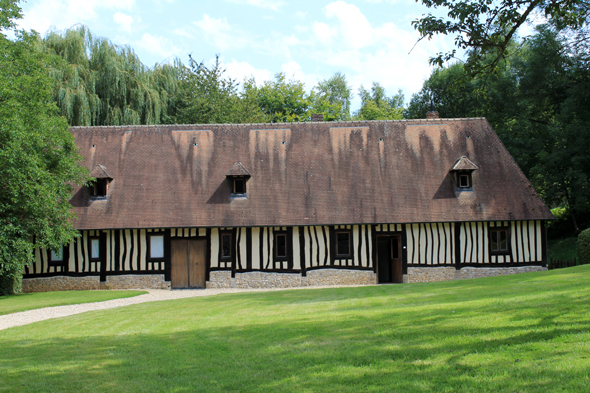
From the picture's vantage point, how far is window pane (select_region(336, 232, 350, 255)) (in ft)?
57.1

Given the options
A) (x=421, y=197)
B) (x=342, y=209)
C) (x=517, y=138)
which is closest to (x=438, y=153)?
(x=421, y=197)

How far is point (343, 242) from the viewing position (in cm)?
1744

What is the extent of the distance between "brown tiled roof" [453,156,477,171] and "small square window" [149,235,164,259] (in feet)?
35.3

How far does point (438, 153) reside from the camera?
19.1m

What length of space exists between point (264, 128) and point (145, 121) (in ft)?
29.0

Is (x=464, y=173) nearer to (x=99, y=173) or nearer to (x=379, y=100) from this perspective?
(x=99, y=173)

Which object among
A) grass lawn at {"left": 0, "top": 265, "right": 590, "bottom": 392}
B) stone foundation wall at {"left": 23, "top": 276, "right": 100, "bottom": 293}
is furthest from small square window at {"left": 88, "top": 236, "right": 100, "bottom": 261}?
grass lawn at {"left": 0, "top": 265, "right": 590, "bottom": 392}

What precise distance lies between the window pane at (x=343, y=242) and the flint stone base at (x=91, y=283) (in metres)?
6.08

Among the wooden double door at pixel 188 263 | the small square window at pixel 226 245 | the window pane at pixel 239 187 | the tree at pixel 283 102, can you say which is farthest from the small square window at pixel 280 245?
the tree at pixel 283 102

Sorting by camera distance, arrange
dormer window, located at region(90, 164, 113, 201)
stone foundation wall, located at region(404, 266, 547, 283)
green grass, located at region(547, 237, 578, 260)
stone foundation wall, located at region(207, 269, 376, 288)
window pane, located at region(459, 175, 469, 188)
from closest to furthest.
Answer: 1. stone foundation wall, located at region(207, 269, 376, 288)
2. stone foundation wall, located at region(404, 266, 547, 283)
3. dormer window, located at region(90, 164, 113, 201)
4. window pane, located at region(459, 175, 469, 188)
5. green grass, located at region(547, 237, 578, 260)

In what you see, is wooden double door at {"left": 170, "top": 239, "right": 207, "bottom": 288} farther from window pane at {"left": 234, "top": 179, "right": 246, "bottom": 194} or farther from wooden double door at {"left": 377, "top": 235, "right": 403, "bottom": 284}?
wooden double door at {"left": 377, "top": 235, "right": 403, "bottom": 284}

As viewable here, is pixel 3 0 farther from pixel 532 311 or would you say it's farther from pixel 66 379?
pixel 532 311

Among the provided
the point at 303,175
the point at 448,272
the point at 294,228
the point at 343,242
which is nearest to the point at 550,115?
the point at 448,272

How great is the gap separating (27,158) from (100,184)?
496 cm
